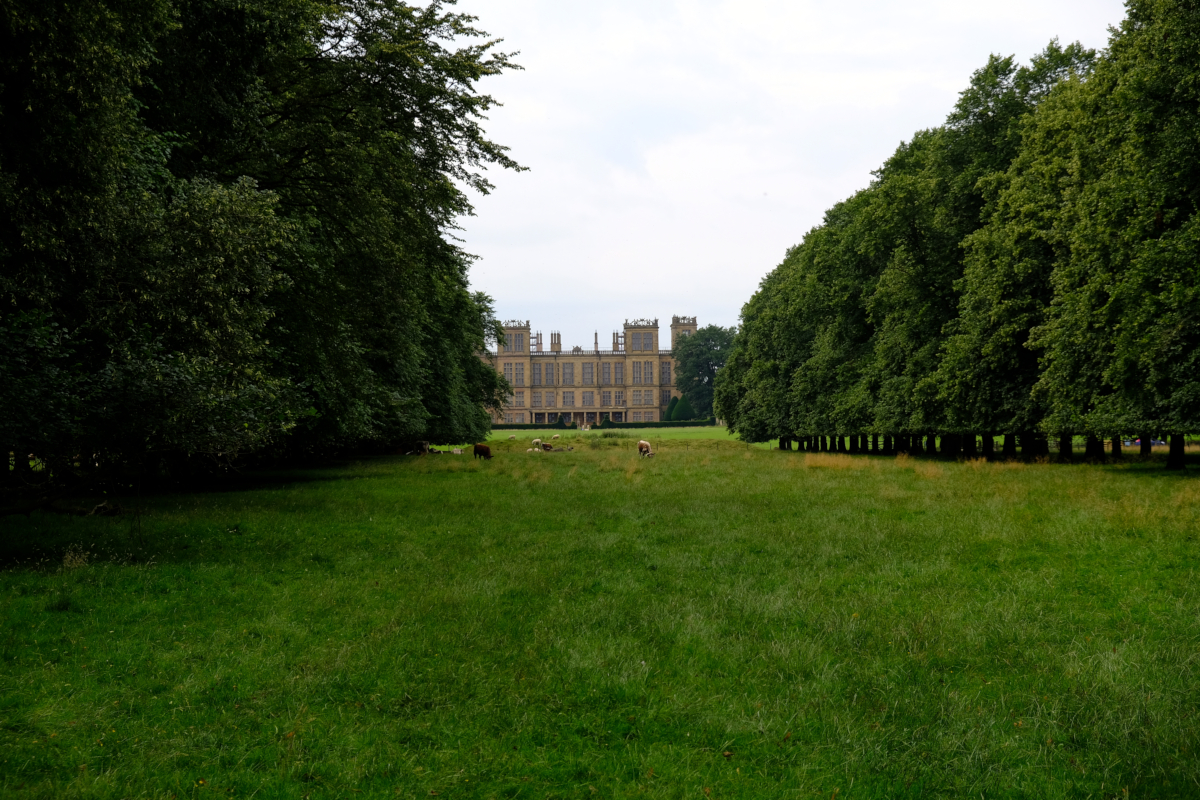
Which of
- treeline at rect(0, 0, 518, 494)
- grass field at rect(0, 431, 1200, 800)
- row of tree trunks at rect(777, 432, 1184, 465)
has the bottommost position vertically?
grass field at rect(0, 431, 1200, 800)

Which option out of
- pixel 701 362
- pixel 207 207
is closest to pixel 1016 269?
pixel 207 207

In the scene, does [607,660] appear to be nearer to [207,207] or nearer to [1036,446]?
[207,207]

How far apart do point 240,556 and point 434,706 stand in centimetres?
645

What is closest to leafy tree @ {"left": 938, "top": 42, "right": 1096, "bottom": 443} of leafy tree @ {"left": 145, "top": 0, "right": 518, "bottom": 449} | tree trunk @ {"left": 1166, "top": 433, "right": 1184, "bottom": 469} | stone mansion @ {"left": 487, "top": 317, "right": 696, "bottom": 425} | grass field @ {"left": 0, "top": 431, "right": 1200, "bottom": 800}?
tree trunk @ {"left": 1166, "top": 433, "right": 1184, "bottom": 469}

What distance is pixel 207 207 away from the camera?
11.1 m

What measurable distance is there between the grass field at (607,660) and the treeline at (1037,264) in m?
8.78

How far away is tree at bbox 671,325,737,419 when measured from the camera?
11694 centimetres

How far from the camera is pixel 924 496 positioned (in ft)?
56.0

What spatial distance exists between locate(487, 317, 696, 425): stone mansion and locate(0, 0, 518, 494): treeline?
108 meters

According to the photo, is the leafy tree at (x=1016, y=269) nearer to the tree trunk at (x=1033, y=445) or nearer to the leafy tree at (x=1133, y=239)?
the leafy tree at (x=1133, y=239)

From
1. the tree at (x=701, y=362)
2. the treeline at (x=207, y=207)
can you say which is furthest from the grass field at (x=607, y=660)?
the tree at (x=701, y=362)

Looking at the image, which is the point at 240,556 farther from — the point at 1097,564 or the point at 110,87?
the point at 1097,564

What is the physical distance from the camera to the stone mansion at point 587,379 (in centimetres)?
12925

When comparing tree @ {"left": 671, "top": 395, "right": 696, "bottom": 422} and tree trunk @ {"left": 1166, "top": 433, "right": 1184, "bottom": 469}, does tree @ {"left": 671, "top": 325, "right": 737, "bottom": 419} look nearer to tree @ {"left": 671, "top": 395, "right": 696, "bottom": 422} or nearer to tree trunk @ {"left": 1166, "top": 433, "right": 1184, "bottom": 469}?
tree @ {"left": 671, "top": 395, "right": 696, "bottom": 422}
